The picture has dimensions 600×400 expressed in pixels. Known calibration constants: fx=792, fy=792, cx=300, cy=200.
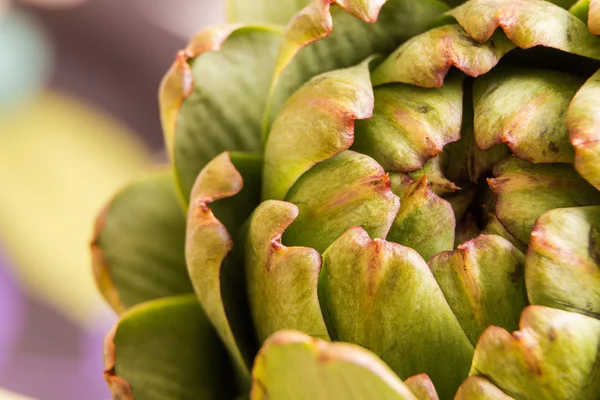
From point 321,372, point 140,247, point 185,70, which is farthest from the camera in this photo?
point 140,247

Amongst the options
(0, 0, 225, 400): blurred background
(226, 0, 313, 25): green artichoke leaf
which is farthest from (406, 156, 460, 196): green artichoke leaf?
(0, 0, 225, 400): blurred background

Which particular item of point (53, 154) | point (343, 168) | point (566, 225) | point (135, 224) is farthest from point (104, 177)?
point (566, 225)

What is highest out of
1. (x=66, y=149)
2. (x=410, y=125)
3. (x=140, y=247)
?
(x=410, y=125)

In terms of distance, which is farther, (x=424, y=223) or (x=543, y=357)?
(x=424, y=223)

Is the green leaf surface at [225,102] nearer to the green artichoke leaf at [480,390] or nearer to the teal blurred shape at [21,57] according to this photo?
the green artichoke leaf at [480,390]

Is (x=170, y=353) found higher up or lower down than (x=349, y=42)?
lower down

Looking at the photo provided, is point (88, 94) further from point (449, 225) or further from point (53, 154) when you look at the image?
point (449, 225)

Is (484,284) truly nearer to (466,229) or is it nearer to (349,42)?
(466,229)

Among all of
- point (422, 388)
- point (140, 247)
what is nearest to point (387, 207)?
point (422, 388)
